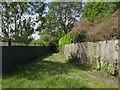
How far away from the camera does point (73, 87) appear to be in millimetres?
3383

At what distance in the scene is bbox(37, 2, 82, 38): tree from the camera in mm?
24000

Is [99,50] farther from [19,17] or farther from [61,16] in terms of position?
[61,16]

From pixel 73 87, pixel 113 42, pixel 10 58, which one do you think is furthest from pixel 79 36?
pixel 73 87

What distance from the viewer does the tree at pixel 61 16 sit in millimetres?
24000

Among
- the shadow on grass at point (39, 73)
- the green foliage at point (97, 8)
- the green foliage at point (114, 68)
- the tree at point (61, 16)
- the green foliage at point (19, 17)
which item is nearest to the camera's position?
the shadow on grass at point (39, 73)

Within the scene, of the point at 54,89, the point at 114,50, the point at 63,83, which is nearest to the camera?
the point at 54,89

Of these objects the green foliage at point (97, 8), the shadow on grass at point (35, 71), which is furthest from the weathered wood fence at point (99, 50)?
the green foliage at point (97, 8)

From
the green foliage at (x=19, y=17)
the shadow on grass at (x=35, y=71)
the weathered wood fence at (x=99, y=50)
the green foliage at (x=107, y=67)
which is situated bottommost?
the shadow on grass at (x=35, y=71)

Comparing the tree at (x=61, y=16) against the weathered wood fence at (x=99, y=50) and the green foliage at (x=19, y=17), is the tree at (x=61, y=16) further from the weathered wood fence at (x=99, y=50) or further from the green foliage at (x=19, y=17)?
the weathered wood fence at (x=99, y=50)

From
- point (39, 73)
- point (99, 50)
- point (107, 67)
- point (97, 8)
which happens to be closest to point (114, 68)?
point (107, 67)

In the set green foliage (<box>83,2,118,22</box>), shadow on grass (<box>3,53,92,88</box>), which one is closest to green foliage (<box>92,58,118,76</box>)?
shadow on grass (<box>3,53,92,88</box>)

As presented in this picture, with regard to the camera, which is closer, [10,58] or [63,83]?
[63,83]

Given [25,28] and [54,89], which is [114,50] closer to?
[54,89]

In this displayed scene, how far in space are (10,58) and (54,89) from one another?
9.38 feet
